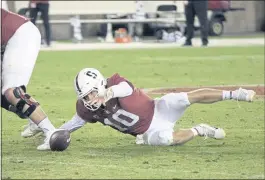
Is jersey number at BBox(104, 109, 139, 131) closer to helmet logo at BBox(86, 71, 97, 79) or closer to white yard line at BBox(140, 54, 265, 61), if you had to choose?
helmet logo at BBox(86, 71, 97, 79)

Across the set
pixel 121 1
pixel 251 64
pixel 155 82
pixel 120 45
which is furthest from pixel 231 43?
pixel 155 82

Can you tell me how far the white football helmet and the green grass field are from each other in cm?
58

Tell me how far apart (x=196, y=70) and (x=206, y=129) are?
10823 millimetres

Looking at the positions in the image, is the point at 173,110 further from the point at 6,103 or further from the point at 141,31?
the point at 141,31

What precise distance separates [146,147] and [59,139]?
1040 millimetres

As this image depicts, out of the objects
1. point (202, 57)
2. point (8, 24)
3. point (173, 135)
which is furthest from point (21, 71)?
point (202, 57)

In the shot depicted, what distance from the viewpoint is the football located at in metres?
10.9

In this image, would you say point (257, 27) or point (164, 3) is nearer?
point (164, 3)

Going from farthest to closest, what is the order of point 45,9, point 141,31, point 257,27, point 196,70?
point 257,27 → point 141,31 → point 45,9 → point 196,70

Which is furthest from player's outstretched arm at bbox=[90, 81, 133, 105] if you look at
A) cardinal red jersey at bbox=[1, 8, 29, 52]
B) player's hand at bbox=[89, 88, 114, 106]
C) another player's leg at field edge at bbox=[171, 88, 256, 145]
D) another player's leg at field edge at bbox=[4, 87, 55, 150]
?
cardinal red jersey at bbox=[1, 8, 29, 52]

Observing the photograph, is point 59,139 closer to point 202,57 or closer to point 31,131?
point 31,131

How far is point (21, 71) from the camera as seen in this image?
1072cm

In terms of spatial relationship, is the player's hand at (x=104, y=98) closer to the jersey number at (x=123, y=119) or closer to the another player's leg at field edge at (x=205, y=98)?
the jersey number at (x=123, y=119)

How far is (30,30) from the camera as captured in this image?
11086 millimetres
